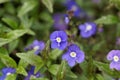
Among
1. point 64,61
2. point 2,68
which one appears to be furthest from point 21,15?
point 64,61

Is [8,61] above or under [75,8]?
under

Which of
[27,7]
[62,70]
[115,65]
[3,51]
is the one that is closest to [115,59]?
[115,65]

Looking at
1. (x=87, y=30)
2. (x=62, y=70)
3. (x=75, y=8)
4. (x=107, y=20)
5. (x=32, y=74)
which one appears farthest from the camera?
(x=75, y=8)

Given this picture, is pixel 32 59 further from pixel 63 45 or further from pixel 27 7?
pixel 27 7

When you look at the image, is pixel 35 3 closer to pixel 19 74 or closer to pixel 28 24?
pixel 28 24

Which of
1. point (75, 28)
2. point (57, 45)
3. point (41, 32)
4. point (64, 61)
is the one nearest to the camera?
point (64, 61)

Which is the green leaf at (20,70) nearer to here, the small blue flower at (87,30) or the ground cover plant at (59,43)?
the ground cover plant at (59,43)

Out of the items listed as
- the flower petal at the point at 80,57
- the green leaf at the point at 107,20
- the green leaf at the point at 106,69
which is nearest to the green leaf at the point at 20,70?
the flower petal at the point at 80,57
